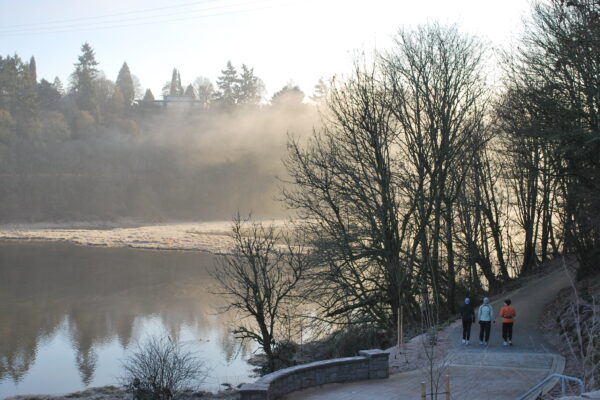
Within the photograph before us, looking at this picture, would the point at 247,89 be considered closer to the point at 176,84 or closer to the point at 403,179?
the point at 176,84

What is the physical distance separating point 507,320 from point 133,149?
345 feet

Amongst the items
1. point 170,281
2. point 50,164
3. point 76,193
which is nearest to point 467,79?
point 170,281

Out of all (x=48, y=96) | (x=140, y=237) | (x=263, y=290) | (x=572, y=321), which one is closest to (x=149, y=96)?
(x=48, y=96)

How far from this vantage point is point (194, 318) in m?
31.6

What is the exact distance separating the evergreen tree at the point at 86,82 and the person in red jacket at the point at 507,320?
113 meters

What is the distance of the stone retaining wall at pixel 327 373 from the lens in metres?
13.3

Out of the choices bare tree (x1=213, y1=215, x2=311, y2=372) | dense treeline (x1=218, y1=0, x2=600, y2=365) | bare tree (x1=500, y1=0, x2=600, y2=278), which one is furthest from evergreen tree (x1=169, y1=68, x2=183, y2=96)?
bare tree (x1=500, y1=0, x2=600, y2=278)

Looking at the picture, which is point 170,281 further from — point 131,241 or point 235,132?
point 235,132

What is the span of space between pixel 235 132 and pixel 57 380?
10016 cm

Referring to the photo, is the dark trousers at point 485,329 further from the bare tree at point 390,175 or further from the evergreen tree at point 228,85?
the evergreen tree at point 228,85

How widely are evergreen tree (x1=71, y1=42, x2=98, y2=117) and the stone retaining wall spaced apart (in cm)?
11326

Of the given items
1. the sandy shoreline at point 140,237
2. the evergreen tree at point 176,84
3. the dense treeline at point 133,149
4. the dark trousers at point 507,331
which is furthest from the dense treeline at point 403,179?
the evergreen tree at point 176,84

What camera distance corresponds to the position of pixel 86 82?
119875 mm

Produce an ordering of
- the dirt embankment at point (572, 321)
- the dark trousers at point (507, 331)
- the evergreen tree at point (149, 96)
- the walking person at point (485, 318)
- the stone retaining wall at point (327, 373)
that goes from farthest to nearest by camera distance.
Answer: the evergreen tree at point (149, 96) → the walking person at point (485, 318) → the dark trousers at point (507, 331) → the dirt embankment at point (572, 321) → the stone retaining wall at point (327, 373)
